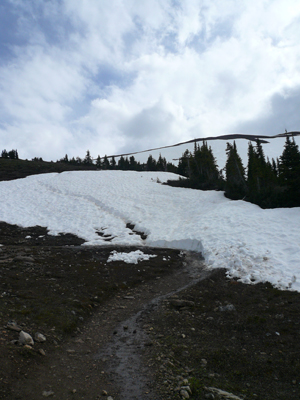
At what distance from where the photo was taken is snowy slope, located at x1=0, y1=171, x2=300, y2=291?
11.0 meters

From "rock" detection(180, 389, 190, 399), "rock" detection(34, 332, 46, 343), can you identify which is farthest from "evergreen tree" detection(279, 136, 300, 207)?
"rock" detection(34, 332, 46, 343)

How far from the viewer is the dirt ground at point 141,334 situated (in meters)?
4.22

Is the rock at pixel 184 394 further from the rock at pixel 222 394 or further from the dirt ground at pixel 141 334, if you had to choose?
the rock at pixel 222 394

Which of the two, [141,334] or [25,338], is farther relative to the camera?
[141,334]

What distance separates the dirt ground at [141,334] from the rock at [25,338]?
0.16m

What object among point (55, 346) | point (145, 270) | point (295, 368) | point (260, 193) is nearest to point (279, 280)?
point (295, 368)

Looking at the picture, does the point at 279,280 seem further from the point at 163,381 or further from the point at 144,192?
the point at 144,192

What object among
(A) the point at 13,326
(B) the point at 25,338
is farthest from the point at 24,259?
(B) the point at 25,338

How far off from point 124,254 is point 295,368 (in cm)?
963

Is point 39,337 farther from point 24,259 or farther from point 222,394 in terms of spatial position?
point 24,259

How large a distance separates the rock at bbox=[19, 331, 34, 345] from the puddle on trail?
1465mm

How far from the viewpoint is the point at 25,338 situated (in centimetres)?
512

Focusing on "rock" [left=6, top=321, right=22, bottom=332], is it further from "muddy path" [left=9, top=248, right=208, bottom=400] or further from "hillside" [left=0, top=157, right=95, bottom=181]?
"hillside" [left=0, top=157, right=95, bottom=181]

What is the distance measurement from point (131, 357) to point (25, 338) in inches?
90.1
